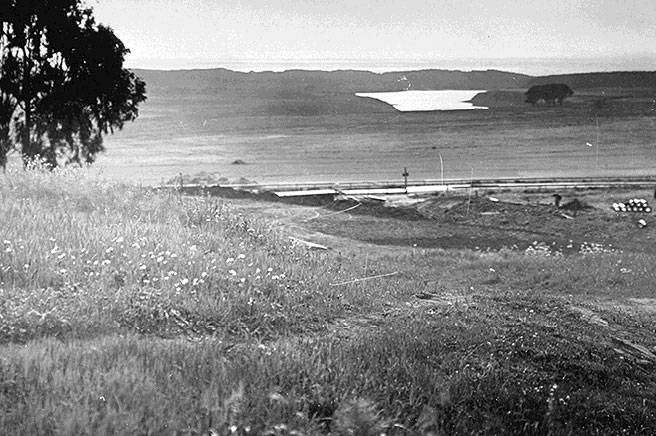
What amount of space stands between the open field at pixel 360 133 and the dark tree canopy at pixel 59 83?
1.20 m

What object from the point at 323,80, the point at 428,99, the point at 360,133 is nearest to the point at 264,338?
the point at 323,80

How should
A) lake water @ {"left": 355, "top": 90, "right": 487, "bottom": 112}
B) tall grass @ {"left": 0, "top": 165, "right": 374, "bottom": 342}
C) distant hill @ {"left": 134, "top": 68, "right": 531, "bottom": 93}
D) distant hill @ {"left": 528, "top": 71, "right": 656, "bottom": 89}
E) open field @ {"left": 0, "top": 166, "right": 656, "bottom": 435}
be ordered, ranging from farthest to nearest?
distant hill @ {"left": 528, "top": 71, "right": 656, "bottom": 89} < lake water @ {"left": 355, "top": 90, "right": 487, "bottom": 112} < distant hill @ {"left": 134, "top": 68, "right": 531, "bottom": 93} < tall grass @ {"left": 0, "top": 165, "right": 374, "bottom": 342} < open field @ {"left": 0, "top": 166, "right": 656, "bottom": 435}

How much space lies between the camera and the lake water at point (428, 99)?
22906 millimetres

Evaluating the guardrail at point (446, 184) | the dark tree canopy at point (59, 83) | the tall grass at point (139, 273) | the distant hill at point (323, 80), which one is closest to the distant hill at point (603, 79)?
the distant hill at point (323, 80)

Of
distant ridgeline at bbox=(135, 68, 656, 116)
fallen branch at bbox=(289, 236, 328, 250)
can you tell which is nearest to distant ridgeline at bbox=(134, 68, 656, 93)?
distant ridgeline at bbox=(135, 68, 656, 116)

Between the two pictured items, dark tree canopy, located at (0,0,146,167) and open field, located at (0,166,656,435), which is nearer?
open field, located at (0,166,656,435)

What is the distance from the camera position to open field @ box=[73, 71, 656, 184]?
1947 centimetres

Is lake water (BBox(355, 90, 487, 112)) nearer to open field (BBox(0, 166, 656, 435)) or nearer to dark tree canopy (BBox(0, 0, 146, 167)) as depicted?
dark tree canopy (BBox(0, 0, 146, 167))

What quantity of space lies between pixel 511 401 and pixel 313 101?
53.6ft

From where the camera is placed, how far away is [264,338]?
7035 millimetres

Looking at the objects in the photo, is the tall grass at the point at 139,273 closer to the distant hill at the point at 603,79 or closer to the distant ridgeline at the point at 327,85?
the distant ridgeline at the point at 327,85

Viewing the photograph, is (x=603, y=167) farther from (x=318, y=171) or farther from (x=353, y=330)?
(x=353, y=330)

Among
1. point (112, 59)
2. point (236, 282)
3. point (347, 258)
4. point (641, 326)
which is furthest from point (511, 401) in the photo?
point (112, 59)

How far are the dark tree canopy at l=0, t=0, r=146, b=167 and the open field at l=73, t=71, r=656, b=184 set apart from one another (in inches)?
47.3
